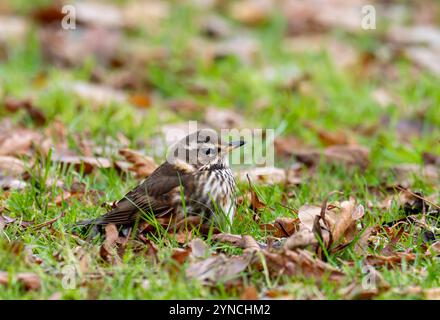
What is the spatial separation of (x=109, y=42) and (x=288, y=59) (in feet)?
6.72

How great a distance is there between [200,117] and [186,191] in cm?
315

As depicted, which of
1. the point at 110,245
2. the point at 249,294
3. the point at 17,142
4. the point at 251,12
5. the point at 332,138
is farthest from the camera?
the point at 251,12

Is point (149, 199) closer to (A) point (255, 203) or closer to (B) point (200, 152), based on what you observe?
(B) point (200, 152)

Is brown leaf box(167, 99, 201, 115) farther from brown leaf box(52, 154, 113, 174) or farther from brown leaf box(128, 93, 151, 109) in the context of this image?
brown leaf box(52, 154, 113, 174)

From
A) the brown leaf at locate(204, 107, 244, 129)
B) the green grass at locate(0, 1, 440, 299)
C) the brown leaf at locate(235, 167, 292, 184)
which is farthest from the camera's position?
the brown leaf at locate(204, 107, 244, 129)

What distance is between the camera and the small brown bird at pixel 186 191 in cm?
509

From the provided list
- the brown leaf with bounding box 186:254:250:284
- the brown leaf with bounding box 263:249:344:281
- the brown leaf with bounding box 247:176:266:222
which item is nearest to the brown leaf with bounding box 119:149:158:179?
the brown leaf with bounding box 247:176:266:222

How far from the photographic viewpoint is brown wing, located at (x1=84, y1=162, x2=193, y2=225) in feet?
16.6

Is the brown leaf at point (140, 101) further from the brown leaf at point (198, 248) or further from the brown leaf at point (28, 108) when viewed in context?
the brown leaf at point (198, 248)

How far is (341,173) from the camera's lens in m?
6.66

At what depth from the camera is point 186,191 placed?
5.20 m

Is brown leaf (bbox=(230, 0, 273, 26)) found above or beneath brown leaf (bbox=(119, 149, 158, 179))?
above

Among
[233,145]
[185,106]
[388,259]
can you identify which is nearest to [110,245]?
[233,145]

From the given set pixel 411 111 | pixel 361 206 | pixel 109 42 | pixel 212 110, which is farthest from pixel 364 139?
pixel 109 42
